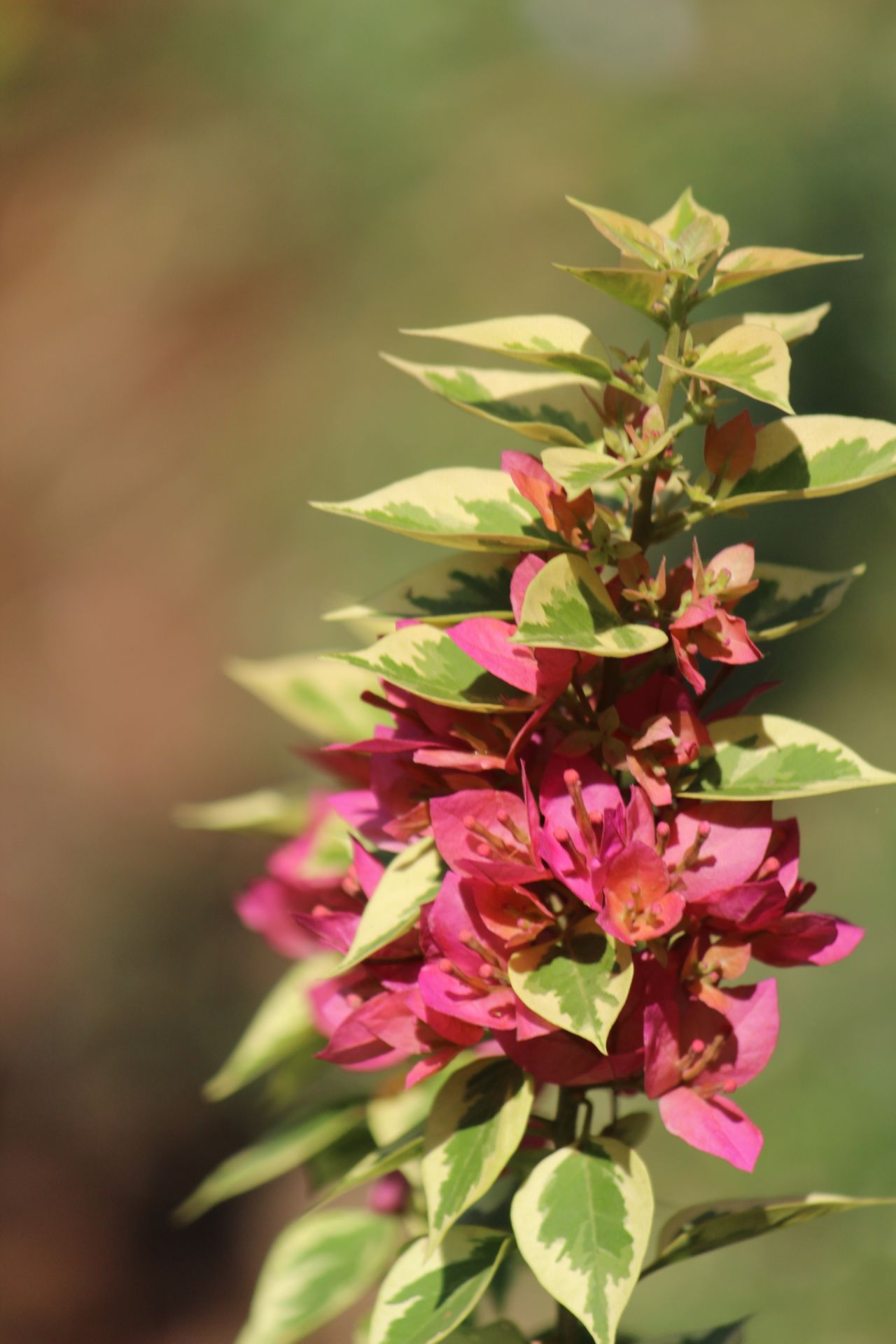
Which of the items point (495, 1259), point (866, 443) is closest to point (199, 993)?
point (495, 1259)

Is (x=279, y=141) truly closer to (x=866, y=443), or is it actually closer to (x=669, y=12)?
(x=669, y=12)

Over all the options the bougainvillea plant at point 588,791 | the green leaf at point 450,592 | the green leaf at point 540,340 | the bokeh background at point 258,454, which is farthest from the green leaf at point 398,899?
the bokeh background at point 258,454

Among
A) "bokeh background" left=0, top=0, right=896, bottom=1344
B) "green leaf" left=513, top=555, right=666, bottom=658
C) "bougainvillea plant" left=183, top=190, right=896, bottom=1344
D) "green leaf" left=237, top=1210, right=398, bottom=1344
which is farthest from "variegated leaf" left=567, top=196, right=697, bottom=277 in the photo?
"bokeh background" left=0, top=0, right=896, bottom=1344

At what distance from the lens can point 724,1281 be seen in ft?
5.22

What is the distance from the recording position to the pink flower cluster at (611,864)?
1.49ft

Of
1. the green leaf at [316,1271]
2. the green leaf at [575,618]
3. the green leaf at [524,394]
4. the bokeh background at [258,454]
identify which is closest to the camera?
the green leaf at [575,618]

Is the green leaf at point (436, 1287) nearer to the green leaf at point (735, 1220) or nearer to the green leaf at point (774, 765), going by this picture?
the green leaf at point (735, 1220)

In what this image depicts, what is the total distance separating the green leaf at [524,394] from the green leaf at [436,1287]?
0.36 meters

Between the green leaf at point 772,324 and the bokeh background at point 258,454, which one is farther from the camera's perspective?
the bokeh background at point 258,454

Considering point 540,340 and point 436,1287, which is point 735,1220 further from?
point 540,340

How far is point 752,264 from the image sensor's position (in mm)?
465

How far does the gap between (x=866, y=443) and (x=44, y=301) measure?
9.53ft

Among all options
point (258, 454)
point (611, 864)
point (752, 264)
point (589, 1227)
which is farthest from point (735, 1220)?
point (258, 454)

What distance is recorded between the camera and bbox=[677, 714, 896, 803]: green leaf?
18.2 inches
